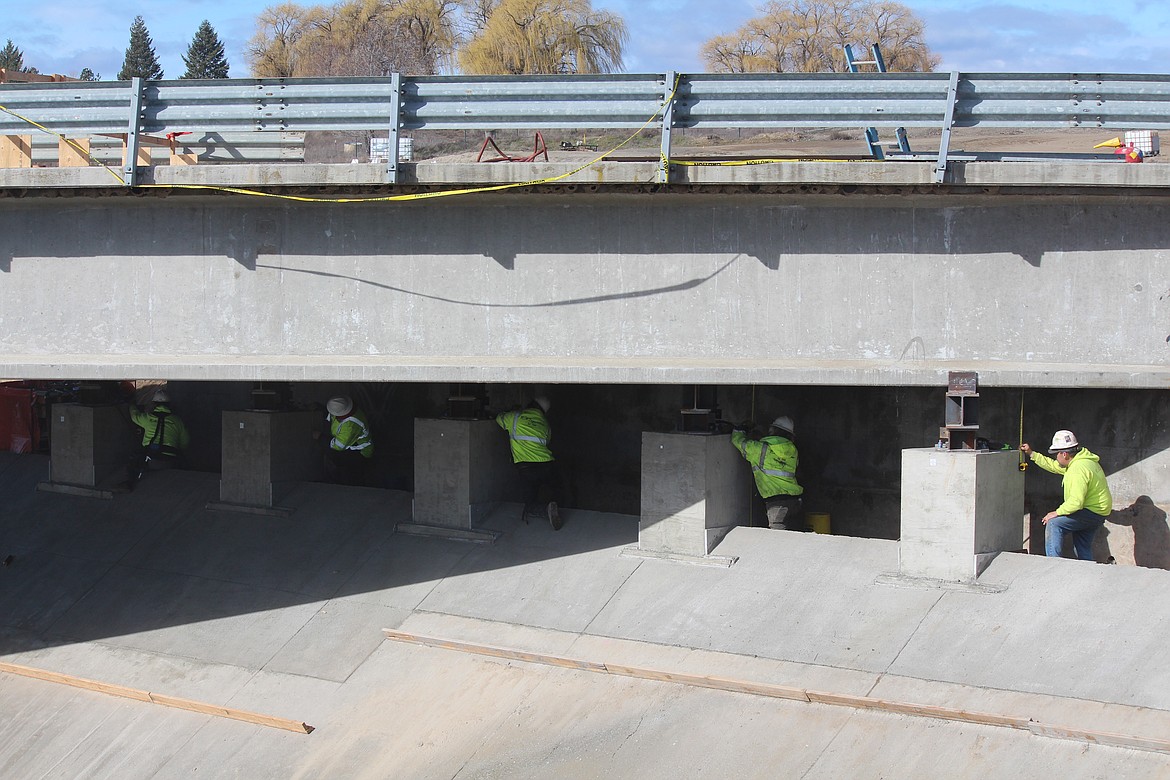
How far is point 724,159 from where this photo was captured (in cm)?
985

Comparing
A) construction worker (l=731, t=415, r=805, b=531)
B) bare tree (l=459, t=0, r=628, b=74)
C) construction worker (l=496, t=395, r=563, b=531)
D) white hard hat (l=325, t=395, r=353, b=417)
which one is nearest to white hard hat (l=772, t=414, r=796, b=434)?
construction worker (l=731, t=415, r=805, b=531)

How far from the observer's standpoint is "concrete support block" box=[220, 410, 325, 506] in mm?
13266

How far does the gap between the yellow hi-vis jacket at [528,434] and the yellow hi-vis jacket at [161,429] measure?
203 inches

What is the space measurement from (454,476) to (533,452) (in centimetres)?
88

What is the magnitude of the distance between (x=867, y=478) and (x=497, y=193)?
4.98m

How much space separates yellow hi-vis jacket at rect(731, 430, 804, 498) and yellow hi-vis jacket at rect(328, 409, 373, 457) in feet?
15.6

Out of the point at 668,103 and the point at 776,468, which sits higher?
the point at 668,103

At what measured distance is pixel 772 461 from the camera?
10.9m

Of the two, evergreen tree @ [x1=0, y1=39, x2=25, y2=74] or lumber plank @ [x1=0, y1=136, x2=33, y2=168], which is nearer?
lumber plank @ [x1=0, y1=136, x2=33, y2=168]

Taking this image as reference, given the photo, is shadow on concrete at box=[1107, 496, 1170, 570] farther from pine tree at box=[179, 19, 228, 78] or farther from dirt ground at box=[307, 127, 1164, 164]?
pine tree at box=[179, 19, 228, 78]

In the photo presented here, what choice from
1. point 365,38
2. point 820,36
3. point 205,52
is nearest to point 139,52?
point 205,52

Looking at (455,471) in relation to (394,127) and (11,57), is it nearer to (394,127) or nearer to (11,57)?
(394,127)

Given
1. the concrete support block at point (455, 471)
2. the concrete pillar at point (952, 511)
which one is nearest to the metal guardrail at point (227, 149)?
the concrete support block at point (455, 471)

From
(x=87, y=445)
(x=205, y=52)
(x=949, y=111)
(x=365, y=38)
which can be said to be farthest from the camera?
(x=205, y=52)
